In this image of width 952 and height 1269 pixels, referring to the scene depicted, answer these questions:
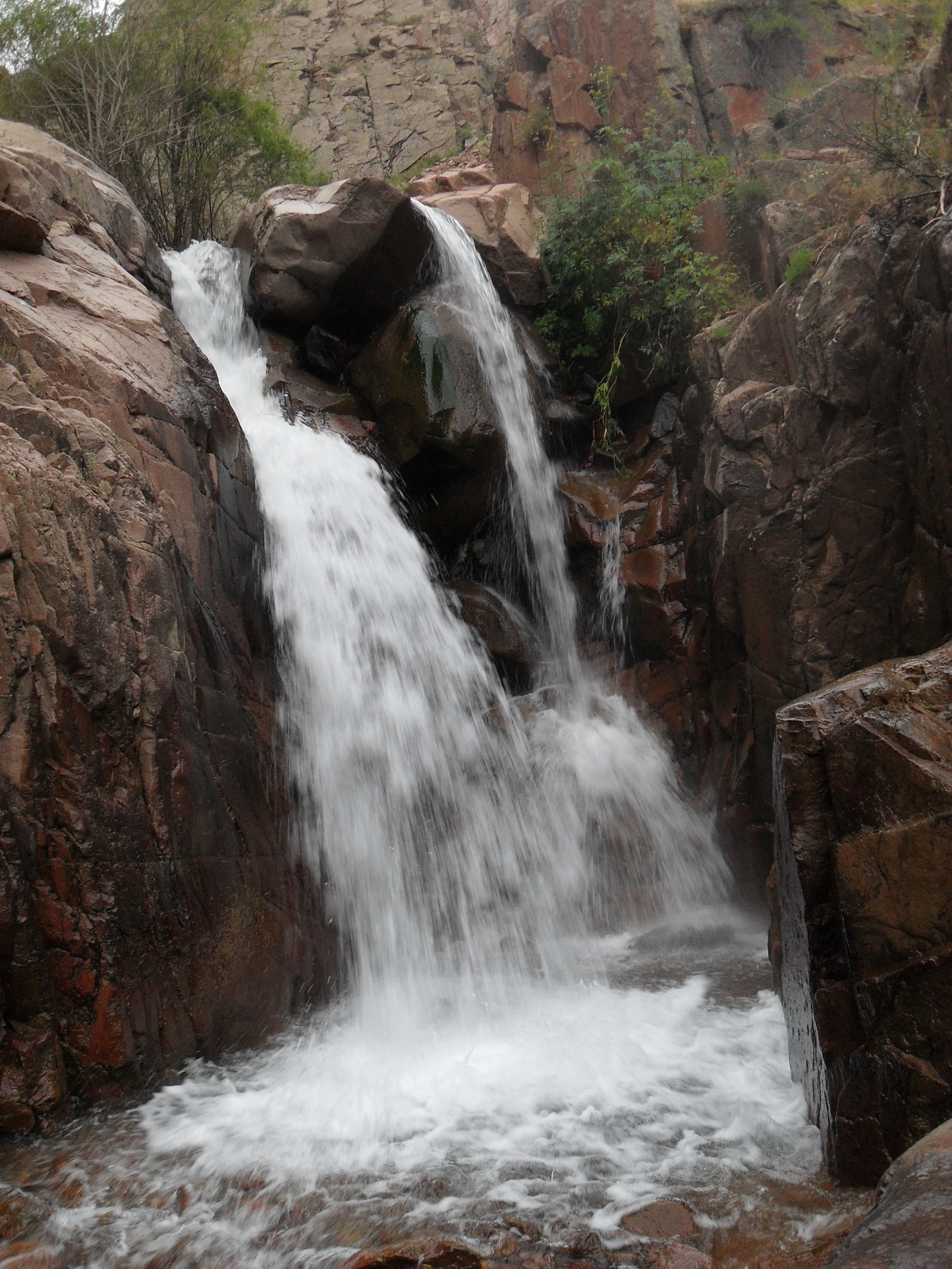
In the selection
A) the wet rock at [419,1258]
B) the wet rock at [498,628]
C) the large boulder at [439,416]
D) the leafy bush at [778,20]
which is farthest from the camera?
the leafy bush at [778,20]

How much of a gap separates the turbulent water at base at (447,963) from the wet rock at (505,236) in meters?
0.58

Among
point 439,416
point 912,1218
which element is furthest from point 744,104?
point 912,1218

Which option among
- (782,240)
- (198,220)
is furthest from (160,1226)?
(198,220)

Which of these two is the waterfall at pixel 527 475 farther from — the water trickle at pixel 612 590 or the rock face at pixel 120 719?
the rock face at pixel 120 719

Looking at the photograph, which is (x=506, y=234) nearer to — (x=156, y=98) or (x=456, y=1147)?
(x=156, y=98)

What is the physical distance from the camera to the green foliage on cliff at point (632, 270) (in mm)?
9859

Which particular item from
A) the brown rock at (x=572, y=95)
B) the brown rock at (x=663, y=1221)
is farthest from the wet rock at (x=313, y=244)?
the brown rock at (x=663, y=1221)

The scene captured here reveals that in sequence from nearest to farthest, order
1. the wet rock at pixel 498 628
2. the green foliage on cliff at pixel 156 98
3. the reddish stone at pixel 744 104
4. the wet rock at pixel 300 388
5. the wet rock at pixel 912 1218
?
the wet rock at pixel 912 1218 → the wet rock at pixel 498 628 → the wet rock at pixel 300 388 → the green foliage on cliff at pixel 156 98 → the reddish stone at pixel 744 104

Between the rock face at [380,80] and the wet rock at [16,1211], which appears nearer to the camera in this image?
the wet rock at [16,1211]

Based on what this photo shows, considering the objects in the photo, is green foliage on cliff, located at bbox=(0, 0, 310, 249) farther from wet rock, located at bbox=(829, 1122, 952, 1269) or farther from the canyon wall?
wet rock, located at bbox=(829, 1122, 952, 1269)

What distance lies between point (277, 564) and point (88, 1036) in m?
3.88

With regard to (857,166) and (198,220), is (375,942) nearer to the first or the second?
(857,166)

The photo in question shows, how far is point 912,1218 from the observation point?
1.94m

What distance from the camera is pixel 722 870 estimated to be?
7.55 m
